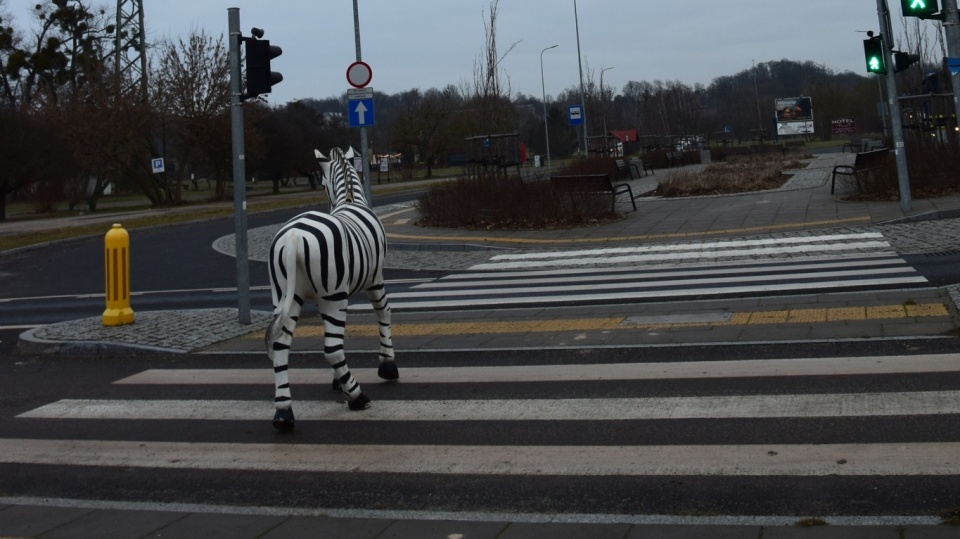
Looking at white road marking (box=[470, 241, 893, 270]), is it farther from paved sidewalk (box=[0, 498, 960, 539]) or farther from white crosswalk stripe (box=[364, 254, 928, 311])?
paved sidewalk (box=[0, 498, 960, 539])

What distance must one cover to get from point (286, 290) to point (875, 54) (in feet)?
52.8

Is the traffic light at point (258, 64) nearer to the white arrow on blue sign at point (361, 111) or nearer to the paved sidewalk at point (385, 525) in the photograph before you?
the paved sidewalk at point (385, 525)

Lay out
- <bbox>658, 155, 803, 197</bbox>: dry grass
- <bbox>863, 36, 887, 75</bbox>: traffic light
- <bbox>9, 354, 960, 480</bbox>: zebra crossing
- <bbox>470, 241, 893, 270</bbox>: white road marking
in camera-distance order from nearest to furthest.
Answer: <bbox>9, 354, 960, 480</bbox>: zebra crossing, <bbox>470, 241, 893, 270</bbox>: white road marking, <bbox>863, 36, 887, 75</bbox>: traffic light, <bbox>658, 155, 803, 197</bbox>: dry grass

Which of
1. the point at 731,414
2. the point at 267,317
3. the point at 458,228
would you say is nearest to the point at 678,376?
the point at 731,414

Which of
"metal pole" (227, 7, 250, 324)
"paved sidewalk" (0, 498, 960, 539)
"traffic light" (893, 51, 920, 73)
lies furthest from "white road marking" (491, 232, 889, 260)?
"paved sidewalk" (0, 498, 960, 539)

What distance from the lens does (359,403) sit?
7.55 metres

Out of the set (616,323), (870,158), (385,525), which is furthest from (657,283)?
(870,158)

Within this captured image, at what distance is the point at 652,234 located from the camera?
2067 centimetres

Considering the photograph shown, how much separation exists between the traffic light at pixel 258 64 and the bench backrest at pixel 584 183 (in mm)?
12750

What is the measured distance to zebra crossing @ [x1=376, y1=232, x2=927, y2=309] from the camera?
41.8ft

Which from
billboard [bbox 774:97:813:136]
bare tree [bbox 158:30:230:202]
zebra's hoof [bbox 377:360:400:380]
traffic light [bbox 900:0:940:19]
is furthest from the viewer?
billboard [bbox 774:97:813:136]

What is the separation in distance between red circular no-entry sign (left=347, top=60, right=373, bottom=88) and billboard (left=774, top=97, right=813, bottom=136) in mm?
78062

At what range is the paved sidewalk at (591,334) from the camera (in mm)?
4961

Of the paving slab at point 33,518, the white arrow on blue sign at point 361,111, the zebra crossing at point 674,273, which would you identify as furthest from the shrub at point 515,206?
the paving slab at point 33,518
